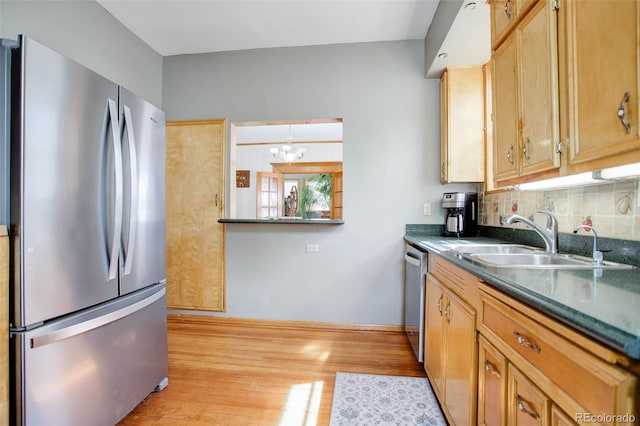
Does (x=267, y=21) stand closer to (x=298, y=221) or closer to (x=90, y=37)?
(x=90, y=37)

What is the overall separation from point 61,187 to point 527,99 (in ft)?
7.04

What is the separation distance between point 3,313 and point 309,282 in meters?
2.13

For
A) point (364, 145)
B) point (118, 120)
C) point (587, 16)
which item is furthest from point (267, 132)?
point (587, 16)

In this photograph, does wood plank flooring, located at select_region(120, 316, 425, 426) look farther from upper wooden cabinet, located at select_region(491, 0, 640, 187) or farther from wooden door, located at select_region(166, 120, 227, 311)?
upper wooden cabinet, located at select_region(491, 0, 640, 187)

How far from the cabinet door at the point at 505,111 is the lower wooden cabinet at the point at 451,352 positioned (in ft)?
2.53

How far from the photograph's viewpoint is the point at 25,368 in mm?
1093

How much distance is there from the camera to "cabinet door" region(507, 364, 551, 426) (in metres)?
0.75

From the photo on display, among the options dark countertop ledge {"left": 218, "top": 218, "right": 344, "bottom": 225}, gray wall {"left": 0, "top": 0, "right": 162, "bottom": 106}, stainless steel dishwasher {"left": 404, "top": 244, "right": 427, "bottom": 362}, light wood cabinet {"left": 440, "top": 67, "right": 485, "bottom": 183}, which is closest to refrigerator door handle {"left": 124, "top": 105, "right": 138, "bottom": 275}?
gray wall {"left": 0, "top": 0, "right": 162, "bottom": 106}

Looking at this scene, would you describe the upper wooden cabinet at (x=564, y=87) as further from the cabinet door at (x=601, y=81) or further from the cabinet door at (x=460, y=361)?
the cabinet door at (x=460, y=361)

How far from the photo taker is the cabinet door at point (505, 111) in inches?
57.2

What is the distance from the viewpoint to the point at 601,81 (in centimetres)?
92

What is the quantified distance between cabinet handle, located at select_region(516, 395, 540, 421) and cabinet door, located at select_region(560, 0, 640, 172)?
2.61ft

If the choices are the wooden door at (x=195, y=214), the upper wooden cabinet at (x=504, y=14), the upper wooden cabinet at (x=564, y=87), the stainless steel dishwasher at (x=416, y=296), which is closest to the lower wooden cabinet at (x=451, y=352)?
the stainless steel dishwasher at (x=416, y=296)

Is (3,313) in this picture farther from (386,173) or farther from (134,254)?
(386,173)
